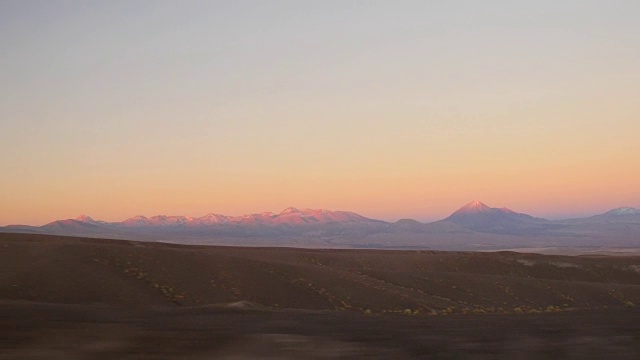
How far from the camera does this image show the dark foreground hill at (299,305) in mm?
8219

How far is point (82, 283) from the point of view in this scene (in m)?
27.1

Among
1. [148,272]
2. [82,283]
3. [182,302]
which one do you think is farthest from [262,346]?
[148,272]

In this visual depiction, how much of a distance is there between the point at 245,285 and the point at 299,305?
3.44 m

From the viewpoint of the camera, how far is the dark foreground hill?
8219mm

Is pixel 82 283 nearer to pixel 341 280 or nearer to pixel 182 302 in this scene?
pixel 182 302

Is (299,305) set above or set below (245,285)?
below

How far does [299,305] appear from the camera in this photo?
2891cm

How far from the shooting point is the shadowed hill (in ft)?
87.2

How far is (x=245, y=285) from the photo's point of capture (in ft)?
102

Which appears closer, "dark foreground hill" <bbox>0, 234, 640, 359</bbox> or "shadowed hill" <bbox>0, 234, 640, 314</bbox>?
"dark foreground hill" <bbox>0, 234, 640, 359</bbox>

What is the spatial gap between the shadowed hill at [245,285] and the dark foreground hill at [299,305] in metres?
0.10

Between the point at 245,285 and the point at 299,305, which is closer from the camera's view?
the point at 299,305

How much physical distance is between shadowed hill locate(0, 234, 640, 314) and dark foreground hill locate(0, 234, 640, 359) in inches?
3.8

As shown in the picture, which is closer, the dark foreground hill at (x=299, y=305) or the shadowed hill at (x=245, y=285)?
the dark foreground hill at (x=299, y=305)
